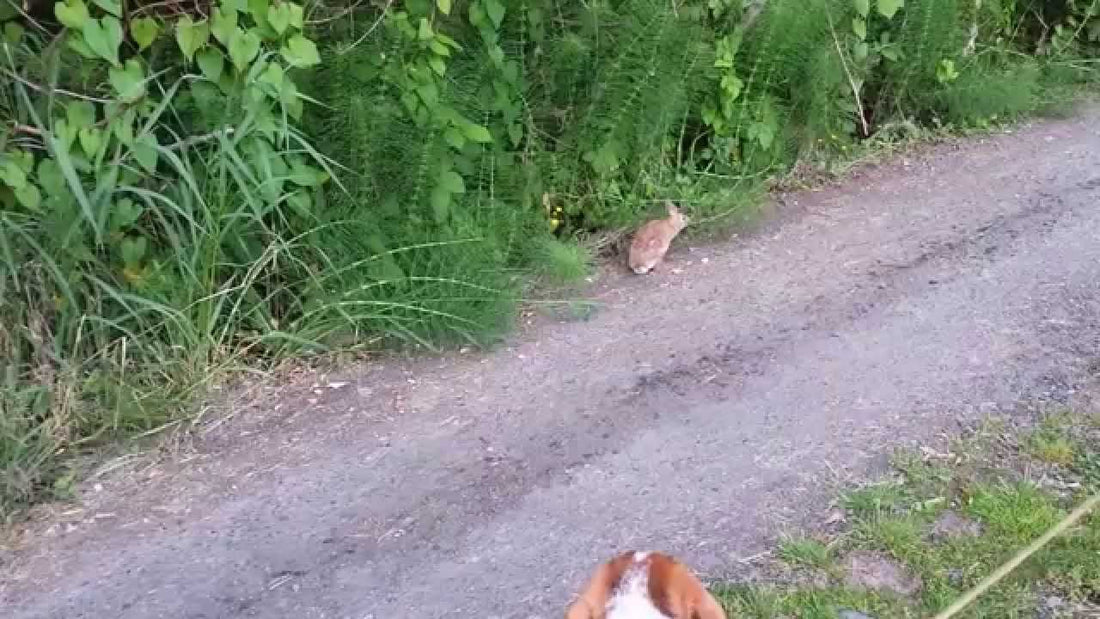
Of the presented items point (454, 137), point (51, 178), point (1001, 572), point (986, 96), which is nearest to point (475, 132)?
point (454, 137)

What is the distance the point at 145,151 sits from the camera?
136 inches

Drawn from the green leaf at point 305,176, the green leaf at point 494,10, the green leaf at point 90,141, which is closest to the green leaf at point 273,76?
the green leaf at point 305,176

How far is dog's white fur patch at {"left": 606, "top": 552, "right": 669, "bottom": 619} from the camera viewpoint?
152 centimetres

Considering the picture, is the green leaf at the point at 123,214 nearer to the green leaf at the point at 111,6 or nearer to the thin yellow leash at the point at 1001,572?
the green leaf at the point at 111,6

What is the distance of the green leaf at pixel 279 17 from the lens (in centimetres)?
351

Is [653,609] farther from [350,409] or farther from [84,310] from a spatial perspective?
[84,310]

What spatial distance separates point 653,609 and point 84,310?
256cm

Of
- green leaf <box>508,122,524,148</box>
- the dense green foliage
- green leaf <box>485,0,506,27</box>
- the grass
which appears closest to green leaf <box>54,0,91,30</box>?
the dense green foliage

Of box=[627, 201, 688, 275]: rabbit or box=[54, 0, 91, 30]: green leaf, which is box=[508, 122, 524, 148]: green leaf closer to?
box=[627, 201, 688, 275]: rabbit

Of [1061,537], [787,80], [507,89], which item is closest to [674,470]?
[1061,537]

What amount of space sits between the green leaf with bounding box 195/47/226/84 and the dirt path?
3.36 feet

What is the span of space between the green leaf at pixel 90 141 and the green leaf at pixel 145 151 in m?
0.10

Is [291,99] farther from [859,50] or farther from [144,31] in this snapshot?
[859,50]

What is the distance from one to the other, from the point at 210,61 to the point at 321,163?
49cm
